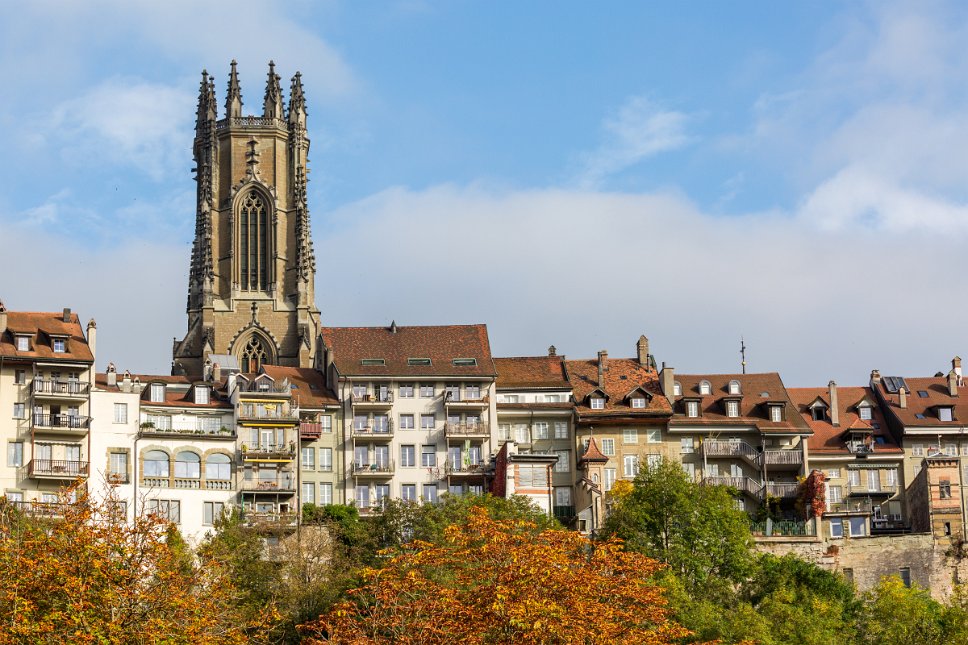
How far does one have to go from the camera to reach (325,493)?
110750 mm

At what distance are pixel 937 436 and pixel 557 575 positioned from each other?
6583 cm

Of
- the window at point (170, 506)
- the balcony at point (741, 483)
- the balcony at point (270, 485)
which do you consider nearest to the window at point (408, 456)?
the balcony at point (270, 485)

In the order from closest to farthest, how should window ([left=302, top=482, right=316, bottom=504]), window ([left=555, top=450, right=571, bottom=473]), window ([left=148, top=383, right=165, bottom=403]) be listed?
window ([left=148, top=383, right=165, bottom=403]), window ([left=302, top=482, right=316, bottom=504]), window ([left=555, top=450, right=571, bottom=473])

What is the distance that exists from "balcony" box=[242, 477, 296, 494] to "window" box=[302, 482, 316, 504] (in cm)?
170

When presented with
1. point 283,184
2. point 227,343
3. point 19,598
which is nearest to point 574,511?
point 227,343

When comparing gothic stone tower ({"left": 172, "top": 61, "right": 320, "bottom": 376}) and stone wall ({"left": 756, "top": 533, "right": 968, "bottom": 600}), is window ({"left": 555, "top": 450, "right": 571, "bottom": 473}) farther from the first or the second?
gothic stone tower ({"left": 172, "top": 61, "right": 320, "bottom": 376})

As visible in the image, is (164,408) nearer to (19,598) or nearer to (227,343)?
(227,343)

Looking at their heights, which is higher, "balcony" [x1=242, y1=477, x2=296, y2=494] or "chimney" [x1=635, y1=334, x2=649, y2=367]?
"chimney" [x1=635, y1=334, x2=649, y2=367]

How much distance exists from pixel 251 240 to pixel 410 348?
2882cm

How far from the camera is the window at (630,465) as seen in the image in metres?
114

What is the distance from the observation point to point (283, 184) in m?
144

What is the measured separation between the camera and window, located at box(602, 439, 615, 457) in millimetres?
113850

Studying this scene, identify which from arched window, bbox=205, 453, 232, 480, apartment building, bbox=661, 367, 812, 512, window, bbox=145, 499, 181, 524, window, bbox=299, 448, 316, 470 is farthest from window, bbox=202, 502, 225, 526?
apartment building, bbox=661, 367, 812, 512

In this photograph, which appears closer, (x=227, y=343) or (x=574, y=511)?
(x=574, y=511)
